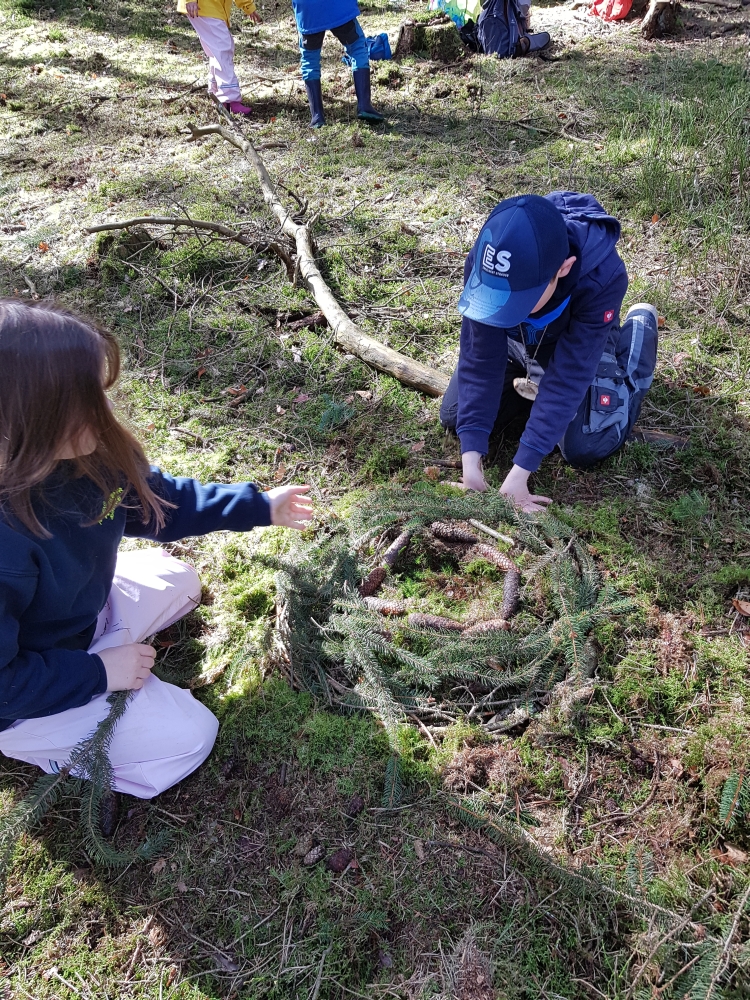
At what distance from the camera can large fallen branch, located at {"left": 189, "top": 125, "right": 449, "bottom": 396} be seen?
3.64 m

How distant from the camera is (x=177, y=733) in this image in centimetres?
219

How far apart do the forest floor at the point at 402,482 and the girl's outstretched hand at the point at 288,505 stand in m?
0.51

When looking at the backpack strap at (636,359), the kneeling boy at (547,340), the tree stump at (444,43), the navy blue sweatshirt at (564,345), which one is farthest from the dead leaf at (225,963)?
the tree stump at (444,43)

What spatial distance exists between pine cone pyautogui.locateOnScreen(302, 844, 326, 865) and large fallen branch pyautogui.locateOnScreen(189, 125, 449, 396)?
238cm

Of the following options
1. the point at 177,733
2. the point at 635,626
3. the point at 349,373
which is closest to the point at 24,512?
the point at 177,733

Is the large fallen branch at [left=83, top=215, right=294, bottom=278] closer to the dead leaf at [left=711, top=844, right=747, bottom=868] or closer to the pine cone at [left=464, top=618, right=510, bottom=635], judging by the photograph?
the pine cone at [left=464, top=618, right=510, bottom=635]

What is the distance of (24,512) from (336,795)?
1.36m

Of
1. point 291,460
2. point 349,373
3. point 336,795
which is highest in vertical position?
point 349,373

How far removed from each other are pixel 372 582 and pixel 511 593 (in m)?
0.57

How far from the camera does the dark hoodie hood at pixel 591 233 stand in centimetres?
268

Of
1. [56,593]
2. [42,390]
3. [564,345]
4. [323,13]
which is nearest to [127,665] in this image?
[56,593]

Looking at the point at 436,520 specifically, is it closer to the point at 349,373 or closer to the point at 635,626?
the point at 635,626

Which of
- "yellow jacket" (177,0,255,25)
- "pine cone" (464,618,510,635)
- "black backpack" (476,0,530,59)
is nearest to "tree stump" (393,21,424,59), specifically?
"black backpack" (476,0,530,59)

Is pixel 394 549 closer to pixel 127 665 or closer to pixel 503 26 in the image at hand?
pixel 127 665
